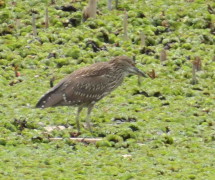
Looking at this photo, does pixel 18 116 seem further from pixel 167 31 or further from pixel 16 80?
pixel 167 31

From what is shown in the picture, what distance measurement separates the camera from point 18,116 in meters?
16.0

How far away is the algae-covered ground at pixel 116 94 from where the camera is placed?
13.6 meters

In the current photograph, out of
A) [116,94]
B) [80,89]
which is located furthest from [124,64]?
[116,94]

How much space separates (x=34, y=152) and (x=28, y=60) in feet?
19.6

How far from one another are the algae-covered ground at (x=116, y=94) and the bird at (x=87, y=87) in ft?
1.50

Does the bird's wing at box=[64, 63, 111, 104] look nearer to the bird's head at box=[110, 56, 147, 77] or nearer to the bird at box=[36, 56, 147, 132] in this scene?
the bird at box=[36, 56, 147, 132]

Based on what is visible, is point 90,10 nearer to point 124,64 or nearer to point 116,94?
point 116,94

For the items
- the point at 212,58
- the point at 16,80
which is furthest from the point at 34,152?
the point at 212,58

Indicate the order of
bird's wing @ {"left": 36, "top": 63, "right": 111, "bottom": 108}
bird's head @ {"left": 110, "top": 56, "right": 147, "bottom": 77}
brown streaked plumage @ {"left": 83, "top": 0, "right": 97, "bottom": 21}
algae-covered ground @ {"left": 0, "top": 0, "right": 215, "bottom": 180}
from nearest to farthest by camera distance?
1. algae-covered ground @ {"left": 0, "top": 0, "right": 215, "bottom": 180}
2. bird's wing @ {"left": 36, "top": 63, "right": 111, "bottom": 108}
3. bird's head @ {"left": 110, "top": 56, "right": 147, "bottom": 77}
4. brown streaked plumage @ {"left": 83, "top": 0, "right": 97, "bottom": 21}

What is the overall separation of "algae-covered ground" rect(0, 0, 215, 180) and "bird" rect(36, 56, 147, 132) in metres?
0.46

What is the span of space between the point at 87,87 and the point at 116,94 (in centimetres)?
247

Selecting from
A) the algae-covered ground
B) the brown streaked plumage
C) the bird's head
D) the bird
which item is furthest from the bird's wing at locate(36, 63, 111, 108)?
the brown streaked plumage

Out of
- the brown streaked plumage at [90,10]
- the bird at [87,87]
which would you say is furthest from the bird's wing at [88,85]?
the brown streaked plumage at [90,10]

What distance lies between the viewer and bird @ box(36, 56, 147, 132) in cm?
1540
